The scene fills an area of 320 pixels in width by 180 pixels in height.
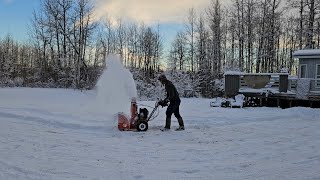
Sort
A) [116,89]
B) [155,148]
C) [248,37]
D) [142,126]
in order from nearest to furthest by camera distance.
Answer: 1. [155,148]
2. [142,126]
3. [116,89]
4. [248,37]

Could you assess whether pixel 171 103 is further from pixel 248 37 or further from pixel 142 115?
pixel 248 37

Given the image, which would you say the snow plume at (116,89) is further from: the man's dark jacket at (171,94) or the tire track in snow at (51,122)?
the man's dark jacket at (171,94)

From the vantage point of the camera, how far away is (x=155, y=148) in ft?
32.4

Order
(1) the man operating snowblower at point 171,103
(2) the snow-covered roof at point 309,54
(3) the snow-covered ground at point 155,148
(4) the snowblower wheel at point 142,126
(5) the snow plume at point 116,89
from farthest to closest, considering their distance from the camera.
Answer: (2) the snow-covered roof at point 309,54
(5) the snow plume at point 116,89
(1) the man operating snowblower at point 171,103
(4) the snowblower wheel at point 142,126
(3) the snow-covered ground at point 155,148

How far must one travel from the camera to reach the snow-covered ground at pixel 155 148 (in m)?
7.36

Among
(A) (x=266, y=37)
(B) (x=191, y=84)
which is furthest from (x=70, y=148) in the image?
(A) (x=266, y=37)

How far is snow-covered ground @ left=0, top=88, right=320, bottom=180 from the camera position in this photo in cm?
736

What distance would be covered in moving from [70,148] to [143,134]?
2.94 meters

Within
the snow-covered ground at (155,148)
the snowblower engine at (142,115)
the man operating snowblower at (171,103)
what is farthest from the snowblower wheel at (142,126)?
the man operating snowblower at (171,103)

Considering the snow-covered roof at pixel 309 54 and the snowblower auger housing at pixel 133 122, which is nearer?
the snowblower auger housing at pixel 133 122

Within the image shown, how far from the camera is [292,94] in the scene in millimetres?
21078

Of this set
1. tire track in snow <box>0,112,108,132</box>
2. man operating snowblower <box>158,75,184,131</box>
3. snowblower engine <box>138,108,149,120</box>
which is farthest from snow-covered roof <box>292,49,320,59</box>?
tire track in snow <box>0,112,108,132</box>

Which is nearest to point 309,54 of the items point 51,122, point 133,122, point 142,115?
point 142,115

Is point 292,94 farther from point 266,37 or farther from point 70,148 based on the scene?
point 266,37
